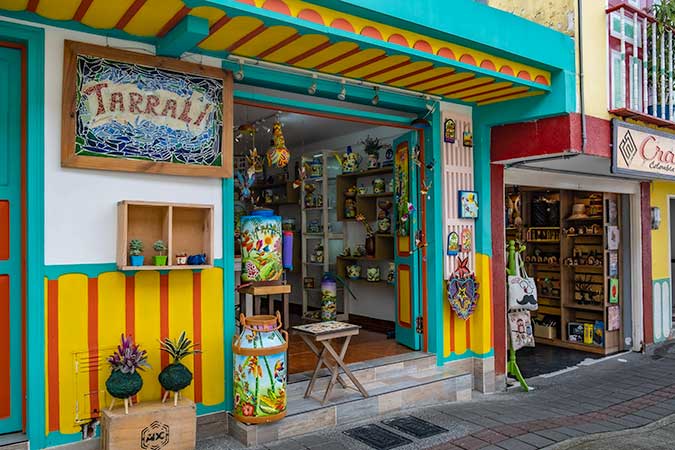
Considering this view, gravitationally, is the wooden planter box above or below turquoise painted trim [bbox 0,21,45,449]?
below

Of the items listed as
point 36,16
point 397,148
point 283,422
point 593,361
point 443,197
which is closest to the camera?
point 36,16

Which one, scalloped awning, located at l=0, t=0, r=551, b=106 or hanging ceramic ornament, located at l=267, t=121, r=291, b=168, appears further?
hanging ceramic ornament, located at l=267, t=121, r=291, b=168

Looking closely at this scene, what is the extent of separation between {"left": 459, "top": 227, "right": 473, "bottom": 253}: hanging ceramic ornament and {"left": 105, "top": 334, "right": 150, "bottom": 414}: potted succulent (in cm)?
316

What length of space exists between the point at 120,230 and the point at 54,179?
1.59 feet

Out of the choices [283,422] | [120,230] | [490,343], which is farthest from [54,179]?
[490,343]

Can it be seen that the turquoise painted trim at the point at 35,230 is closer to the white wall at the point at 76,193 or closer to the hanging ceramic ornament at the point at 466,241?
the white wall at the point at 76,193

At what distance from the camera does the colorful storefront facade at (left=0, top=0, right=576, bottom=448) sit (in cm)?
327

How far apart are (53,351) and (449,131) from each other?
→ 3.82m

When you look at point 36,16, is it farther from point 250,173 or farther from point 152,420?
point 152,420

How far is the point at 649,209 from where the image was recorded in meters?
7.50

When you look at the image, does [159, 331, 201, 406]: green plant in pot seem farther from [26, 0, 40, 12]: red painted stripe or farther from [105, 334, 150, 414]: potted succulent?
[26, 0, 40, 12]: red painted stripe

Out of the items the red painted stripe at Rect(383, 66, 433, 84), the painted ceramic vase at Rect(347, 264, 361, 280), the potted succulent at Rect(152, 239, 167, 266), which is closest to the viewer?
the potted succulent at Rect(152, 239, 167, 266)

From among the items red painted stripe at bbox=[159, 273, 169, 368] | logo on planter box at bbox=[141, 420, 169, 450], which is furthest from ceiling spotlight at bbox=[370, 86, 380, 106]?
logo on planter box at bbox=[141, 420, 169, 450]

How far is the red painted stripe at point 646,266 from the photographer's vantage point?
734 cm
